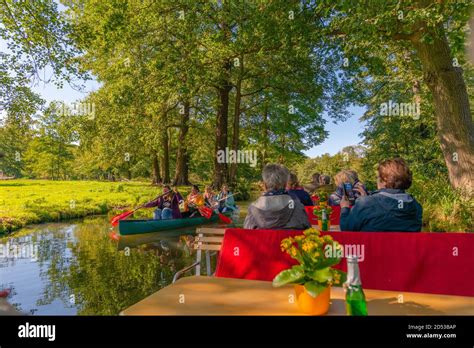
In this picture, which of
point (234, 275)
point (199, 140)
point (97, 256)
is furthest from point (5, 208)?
point (199, 140)

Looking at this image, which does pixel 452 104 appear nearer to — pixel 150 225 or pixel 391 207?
pixel 391 207

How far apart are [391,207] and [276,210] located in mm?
1188

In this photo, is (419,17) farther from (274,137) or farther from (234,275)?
(274,137)

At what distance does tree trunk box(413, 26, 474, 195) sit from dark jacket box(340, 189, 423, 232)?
739 centimetres

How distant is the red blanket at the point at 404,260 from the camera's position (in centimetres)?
324

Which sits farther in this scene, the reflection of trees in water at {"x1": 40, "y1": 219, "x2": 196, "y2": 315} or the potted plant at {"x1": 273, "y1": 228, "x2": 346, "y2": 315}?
the reflection of trees in water at {"x1": 40, "y1": 219, "x2": 196, "y2": 315}

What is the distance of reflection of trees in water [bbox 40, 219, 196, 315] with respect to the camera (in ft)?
19.6

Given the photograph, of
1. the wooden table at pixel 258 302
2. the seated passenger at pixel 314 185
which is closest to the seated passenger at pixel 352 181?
the wooden table at pixel 258 302

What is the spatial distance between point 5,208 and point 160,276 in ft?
40.8

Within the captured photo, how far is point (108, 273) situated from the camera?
7.63 m

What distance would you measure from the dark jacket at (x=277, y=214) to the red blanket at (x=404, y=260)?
0.69 feet

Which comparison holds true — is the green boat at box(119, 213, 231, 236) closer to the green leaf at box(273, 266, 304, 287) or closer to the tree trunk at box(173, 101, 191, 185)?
the green leaf at box(273, 266, 304, 287)

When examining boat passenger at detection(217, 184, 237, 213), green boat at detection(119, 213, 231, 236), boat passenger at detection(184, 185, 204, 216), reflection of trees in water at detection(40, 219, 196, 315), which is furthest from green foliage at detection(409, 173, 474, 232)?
boat passenger at detection(184, 185, 204, 216)
